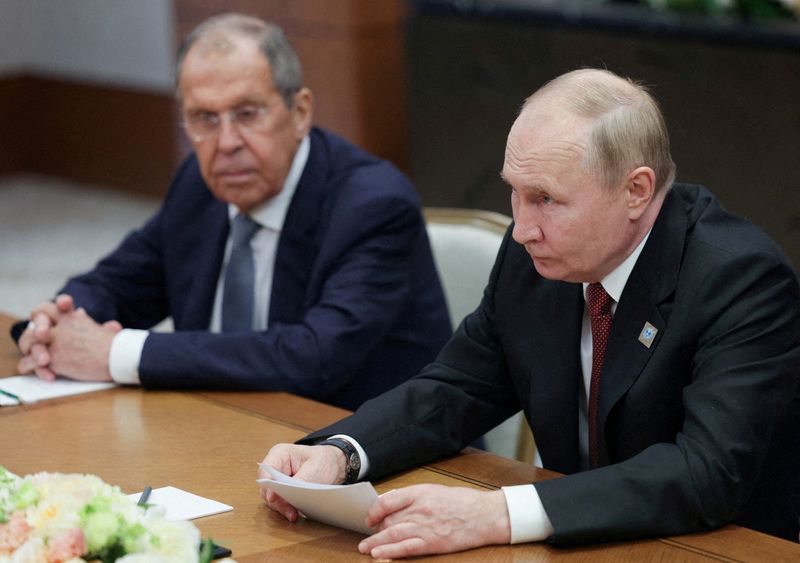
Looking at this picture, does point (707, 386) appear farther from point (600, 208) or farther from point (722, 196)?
point (722, 196)

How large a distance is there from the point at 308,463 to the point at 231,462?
0.20 m

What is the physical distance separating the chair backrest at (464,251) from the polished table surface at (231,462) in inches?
26.1

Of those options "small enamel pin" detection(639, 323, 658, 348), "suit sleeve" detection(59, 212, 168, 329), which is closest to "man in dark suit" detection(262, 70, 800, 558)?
"small enamel pin" detection(639, 323, 658, 348)

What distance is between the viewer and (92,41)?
8.75 metres

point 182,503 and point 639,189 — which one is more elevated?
point 639,189

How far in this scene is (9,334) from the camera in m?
3.11

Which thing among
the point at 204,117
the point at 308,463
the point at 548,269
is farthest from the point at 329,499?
the point at 204,117

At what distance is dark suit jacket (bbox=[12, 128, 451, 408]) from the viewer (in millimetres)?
2766

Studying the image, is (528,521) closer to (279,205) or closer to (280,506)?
(280,506)

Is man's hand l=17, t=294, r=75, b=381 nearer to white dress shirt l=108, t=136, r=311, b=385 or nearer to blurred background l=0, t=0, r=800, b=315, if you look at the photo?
white dress shirt l=108, t=136, r=311, b=385

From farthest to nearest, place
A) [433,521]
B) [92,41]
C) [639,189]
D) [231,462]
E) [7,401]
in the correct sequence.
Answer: [92,41] < [7,401] < [231,462] < [639,189] < [433,521]

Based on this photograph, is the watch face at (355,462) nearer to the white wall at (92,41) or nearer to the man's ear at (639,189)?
the man's ear at (639,189)

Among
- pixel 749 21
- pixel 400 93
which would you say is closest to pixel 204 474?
pixel 749 21

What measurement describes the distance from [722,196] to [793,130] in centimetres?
40
